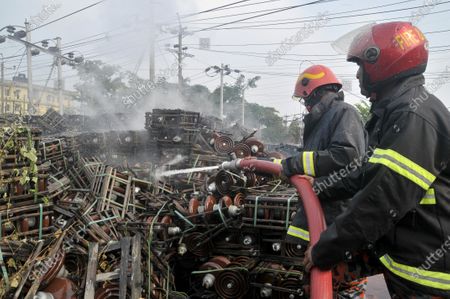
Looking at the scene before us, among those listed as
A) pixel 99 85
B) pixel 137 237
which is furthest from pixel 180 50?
pixel 137 237

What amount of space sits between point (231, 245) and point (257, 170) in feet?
7.87

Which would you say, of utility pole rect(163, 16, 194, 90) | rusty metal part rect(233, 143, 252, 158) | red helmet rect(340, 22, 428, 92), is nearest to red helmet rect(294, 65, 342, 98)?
red helmet rect(340, 22, 428, 92)

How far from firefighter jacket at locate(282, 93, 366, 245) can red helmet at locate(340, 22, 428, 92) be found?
0.83 m

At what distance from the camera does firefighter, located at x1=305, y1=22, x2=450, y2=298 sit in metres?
1.69

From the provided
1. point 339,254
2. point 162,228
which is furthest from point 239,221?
point 339,254

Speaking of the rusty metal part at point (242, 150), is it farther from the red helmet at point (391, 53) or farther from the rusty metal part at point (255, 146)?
the red helmet at point (391, 53)

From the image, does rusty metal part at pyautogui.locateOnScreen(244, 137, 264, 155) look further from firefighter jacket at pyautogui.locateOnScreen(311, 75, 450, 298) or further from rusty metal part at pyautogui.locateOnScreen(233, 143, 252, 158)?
firefighter jacket at pyautogui.locateOnScreen(311, 75, 450, 298)

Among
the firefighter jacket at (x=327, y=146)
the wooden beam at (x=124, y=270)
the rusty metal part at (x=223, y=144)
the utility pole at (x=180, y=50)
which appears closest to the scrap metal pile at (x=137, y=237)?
the wooden beam at (x=124, y=270)

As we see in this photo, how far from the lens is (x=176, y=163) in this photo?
10.2 metres

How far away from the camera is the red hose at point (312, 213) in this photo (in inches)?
74.5

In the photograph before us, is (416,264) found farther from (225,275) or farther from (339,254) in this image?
(225,275)

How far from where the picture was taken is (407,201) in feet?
5.56

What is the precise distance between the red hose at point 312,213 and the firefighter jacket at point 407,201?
0.27ft

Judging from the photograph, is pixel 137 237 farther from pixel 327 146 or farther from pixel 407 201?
pixel 407 201
